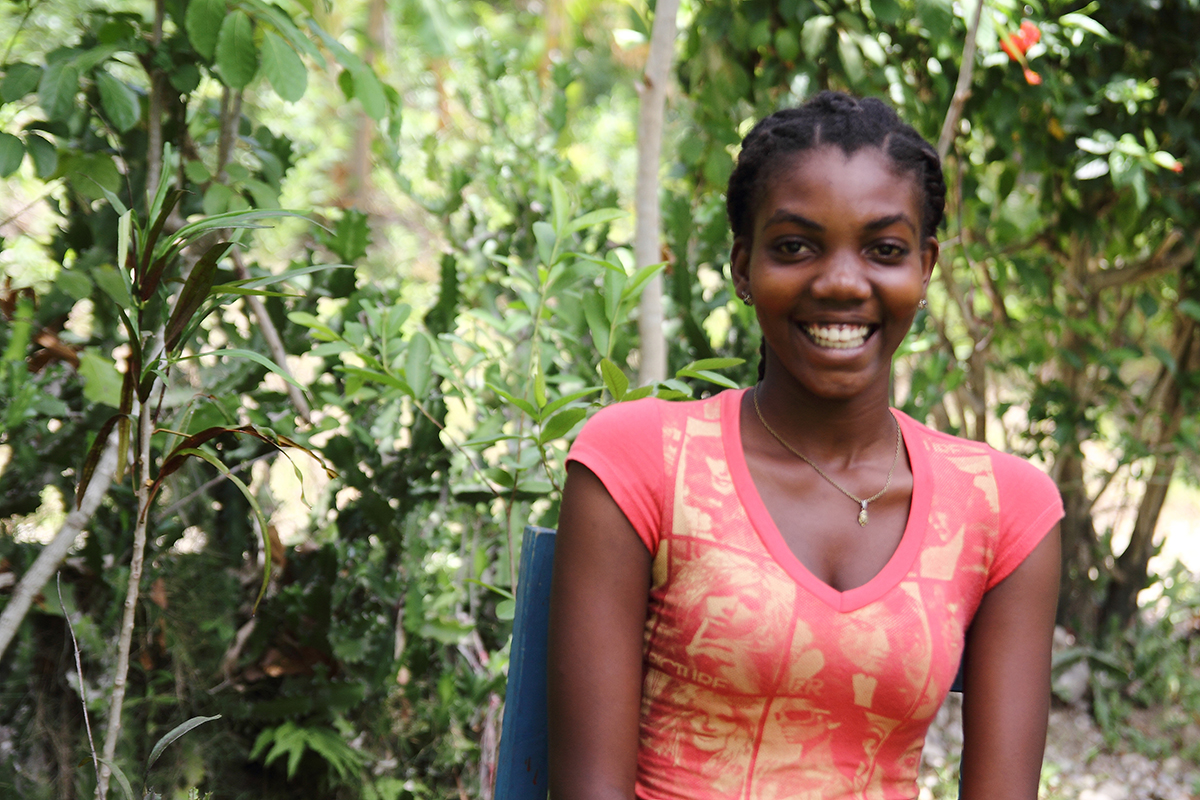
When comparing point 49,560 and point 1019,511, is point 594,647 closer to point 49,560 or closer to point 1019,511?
point 1019,511

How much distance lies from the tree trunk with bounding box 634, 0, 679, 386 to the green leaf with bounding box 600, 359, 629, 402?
0.50 meters

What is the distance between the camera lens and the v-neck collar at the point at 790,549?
1.36 m

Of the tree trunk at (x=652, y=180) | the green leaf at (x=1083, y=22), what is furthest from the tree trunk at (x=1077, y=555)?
the tree trunk at (x=652, y=180)

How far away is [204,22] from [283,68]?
0.57 feet

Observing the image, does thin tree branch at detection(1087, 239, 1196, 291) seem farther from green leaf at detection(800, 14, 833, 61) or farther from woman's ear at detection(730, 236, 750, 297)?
woman's ear at detection(730, 236, 750, 297)

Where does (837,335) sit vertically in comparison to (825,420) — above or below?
above

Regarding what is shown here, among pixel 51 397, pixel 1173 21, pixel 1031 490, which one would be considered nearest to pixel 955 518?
pixel 1031 490

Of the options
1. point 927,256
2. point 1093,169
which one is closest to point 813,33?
point 1093,169

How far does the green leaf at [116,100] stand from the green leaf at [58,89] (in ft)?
0.23

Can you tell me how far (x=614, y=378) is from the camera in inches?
66.2

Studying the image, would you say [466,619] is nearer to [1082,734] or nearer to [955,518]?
[955,518]

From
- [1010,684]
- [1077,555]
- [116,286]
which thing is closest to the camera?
[1010,684]

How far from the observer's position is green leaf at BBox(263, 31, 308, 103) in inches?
71.9

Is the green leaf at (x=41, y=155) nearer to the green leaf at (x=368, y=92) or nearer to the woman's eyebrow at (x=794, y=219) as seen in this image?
the green leaf at (x=368, y=92)
